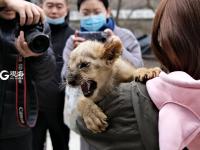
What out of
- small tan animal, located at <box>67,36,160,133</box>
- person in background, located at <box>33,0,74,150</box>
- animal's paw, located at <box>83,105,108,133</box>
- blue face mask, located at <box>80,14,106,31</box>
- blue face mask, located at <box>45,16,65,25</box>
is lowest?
person in background, located at <box>33,0,74,150</box>

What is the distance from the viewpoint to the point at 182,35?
153cm

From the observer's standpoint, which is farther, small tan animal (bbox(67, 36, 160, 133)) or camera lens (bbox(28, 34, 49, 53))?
camera lens (bbox(28, 34, 49, 53))

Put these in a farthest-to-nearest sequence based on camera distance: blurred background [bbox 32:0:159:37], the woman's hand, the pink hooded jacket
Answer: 1. blurred background [bbox 32:0:159:37]
2. the woman's hand
3. the pink hooded jacket

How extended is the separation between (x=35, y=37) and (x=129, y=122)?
30.6 inches

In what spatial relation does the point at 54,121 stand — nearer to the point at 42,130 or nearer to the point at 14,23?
the point at 42,130

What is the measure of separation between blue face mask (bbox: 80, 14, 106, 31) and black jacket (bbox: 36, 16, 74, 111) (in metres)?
0.45

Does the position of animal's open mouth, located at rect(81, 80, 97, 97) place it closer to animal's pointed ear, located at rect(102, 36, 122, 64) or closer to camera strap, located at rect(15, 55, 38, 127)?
animal's pointed ear, located at rect(102, 36, 122, 64)

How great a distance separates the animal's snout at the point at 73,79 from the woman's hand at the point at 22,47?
305mm

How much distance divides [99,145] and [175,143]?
1.09 feet

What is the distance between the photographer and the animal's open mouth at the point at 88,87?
194cm

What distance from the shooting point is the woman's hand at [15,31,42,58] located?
2.20m

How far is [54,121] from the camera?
3.92 meters

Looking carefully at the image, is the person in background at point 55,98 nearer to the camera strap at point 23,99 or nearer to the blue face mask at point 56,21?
the blue face mask at point 56,21

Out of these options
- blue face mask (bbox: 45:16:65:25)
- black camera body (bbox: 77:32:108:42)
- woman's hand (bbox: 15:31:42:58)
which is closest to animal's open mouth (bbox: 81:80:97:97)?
woman's hand (bbox: 15:31:42:58)
